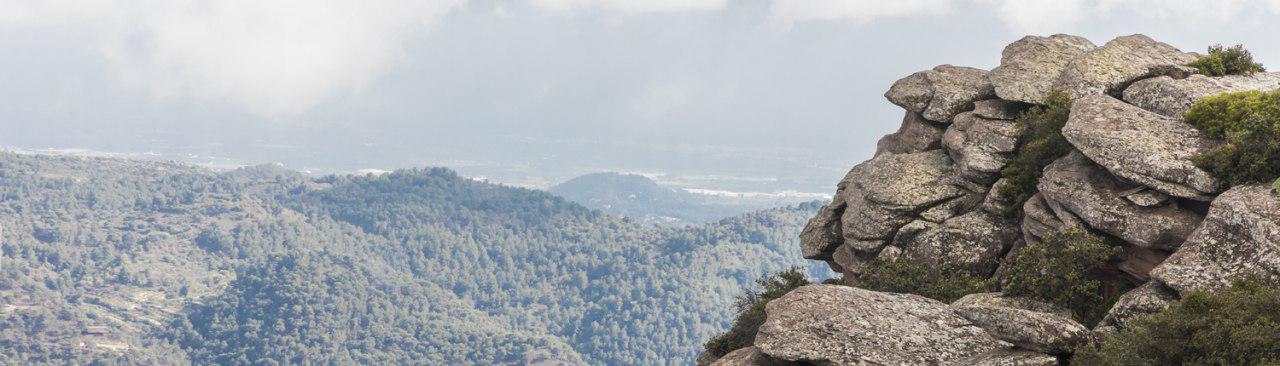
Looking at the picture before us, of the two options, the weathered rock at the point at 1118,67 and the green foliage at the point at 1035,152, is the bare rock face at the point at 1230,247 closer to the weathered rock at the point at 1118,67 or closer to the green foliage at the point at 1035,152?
the green foliage at the point at 1035,152

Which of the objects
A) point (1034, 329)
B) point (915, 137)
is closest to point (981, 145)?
point (915, 137)

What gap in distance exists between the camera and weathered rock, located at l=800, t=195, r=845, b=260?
42.6 meters

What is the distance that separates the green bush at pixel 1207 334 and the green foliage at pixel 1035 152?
36.9 feet

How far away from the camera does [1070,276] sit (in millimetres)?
30297

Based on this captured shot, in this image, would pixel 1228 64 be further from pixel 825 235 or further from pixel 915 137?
pixel 825 235

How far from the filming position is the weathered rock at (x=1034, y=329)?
86.9 feet

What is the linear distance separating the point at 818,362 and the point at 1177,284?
8.51 metres

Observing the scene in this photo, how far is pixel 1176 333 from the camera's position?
24.2 meters

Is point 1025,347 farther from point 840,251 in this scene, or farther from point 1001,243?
point 840,251

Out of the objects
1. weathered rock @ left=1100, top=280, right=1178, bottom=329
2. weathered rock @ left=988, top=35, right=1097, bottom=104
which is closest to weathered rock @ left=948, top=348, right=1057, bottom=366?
weathered rock @ left=1100, top=280, right=1178, bottom=329

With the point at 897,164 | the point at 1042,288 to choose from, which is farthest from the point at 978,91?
the point at 1042,288

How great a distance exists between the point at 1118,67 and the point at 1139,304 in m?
15.0

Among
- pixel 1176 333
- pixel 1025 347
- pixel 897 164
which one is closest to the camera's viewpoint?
pixel 1176 333

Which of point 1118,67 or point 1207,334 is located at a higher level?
point 1118,67
